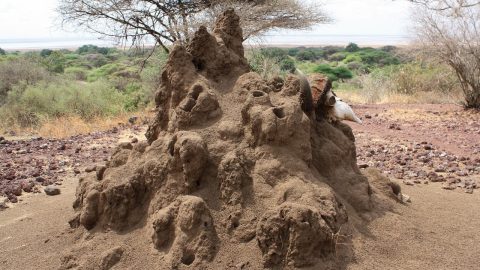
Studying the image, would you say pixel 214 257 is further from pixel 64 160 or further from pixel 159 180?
pixel 64 160

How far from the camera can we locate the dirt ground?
130 inches

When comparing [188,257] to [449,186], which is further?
[449,186]

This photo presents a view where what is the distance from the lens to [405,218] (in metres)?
3.89

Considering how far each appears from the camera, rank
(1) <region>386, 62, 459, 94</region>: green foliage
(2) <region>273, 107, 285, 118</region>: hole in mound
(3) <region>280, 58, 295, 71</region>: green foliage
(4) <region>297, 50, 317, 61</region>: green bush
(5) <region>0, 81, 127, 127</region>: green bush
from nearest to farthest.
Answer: (2) <region>273, 107, 285, 118</region>: hole in mound, (5) <region>0, 81, 127, 127</region>: green bush, (1) <region>386, 62, 459, 94</region>: green foliage, (3) <region>280, 58, 295, 71</region>: green foliage, (4) <region>297, 50, 317, 61</region>: green bush

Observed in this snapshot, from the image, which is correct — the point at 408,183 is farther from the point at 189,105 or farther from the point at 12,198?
the point at 12,198

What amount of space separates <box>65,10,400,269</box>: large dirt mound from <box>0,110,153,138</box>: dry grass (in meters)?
7.64

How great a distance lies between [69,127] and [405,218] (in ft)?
32.2

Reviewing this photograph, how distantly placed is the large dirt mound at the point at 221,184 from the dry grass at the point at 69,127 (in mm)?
7637

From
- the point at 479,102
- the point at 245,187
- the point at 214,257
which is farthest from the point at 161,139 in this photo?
the point at 479,102

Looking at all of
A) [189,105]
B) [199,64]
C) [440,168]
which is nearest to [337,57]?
[440,168]

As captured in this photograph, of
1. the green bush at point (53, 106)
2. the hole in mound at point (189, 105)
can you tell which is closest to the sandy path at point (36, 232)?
the hole in mound at point (189, 105)

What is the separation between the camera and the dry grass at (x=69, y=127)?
448 inches

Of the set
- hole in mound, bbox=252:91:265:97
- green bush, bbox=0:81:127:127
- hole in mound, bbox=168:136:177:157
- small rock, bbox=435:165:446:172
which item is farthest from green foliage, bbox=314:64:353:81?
hole in mound, bbox=168:136:177:157

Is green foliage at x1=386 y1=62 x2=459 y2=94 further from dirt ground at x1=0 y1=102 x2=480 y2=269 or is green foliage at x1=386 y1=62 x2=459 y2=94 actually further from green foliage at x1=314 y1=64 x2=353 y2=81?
green foliage at x1=314 y1=64 x2=353 y2=81
